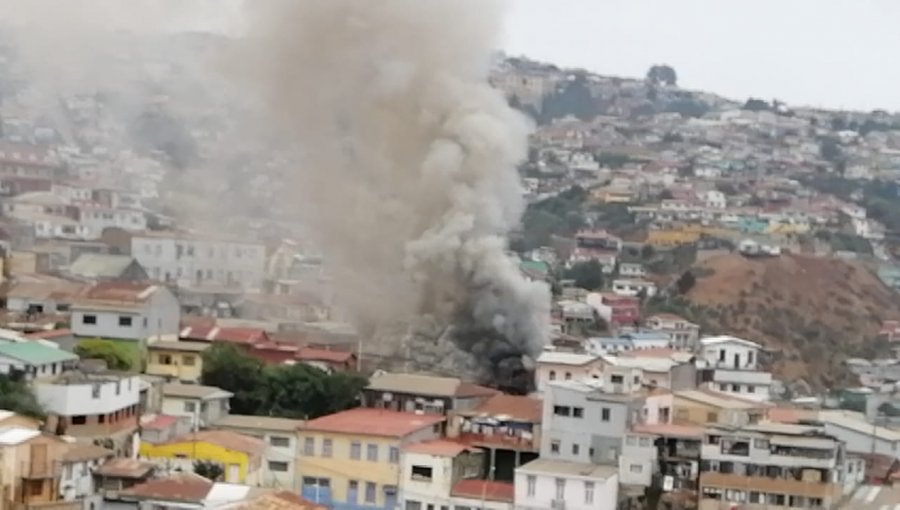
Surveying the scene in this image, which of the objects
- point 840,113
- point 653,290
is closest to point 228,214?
point 653,290

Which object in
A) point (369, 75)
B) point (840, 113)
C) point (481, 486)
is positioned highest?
point (840, 113)

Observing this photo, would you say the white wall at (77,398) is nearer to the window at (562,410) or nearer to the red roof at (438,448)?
the red roof at (438,448)

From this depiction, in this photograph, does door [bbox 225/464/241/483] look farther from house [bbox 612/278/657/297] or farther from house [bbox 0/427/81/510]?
house [bbox 612/278/657/297]

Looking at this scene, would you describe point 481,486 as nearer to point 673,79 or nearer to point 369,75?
point 369,75

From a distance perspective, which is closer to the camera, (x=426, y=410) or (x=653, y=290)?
(x=426, y=410)

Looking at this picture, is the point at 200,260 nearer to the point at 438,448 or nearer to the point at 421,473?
the point at 438,448

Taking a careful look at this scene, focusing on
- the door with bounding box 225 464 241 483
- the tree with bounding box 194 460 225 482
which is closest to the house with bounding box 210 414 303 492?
the door with bounding box 225 464 241 483
